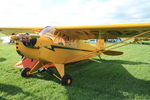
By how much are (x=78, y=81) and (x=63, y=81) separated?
68cm

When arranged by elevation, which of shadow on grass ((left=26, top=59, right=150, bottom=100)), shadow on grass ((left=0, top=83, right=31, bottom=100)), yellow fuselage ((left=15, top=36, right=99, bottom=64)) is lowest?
shadow on grass ((left=26, top=59, right=150, bottom=100))

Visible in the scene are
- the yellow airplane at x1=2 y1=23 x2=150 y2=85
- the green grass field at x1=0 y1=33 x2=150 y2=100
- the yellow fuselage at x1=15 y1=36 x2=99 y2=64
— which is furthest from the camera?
the yellow fuselage at x1=15 y1=36 x2=99 y2=64

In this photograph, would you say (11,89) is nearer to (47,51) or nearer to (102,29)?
(47,51)

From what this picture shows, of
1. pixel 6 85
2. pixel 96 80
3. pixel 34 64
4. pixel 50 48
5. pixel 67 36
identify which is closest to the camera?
pixel 6 85

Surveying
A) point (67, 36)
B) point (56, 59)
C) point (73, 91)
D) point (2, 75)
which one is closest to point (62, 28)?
point (67, 36)

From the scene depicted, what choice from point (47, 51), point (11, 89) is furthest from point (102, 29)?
point (11, 89)

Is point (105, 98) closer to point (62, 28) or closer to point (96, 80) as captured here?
point (96, 80)

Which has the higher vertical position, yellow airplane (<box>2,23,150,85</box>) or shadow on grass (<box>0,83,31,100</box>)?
yellow airplane (<box>2,23,150,85</box>)

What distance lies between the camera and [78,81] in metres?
5.08

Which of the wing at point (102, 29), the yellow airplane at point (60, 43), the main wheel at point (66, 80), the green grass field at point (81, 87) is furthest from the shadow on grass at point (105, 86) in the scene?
the wing at point (102, 29)

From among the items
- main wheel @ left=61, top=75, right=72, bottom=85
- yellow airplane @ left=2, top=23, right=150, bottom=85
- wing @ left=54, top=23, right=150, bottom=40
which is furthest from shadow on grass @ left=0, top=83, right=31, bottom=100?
wing @ left=54, top=23, right=150, bottom=40

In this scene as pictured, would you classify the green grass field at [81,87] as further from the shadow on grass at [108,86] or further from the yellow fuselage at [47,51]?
the yellow fuselage at [47,51]

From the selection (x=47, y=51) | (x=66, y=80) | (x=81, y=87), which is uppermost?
(x=47, y=51)

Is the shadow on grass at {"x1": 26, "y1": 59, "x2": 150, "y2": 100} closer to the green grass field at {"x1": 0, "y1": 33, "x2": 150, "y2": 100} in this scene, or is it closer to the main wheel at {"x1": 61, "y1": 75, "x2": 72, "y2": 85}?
the green grass field at {"x1": 0, "y1": 33, "x2": 150, "y2": 100}
